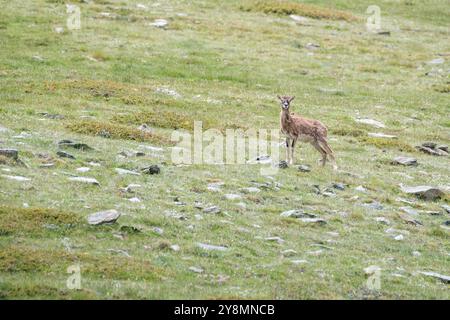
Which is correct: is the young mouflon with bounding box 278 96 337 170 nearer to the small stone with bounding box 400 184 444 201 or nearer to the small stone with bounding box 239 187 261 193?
the small stone with bounding box 400 184 444 201

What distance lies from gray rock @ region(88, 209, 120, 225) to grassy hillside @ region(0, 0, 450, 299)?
0.19 m

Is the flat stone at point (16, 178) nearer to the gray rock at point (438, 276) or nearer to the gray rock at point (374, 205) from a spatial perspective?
the gray rock at point (374, 205)

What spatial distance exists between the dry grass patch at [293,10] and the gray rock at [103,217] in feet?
148

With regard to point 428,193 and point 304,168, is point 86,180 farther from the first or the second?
point 428,193

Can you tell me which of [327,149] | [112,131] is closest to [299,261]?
[327,149]

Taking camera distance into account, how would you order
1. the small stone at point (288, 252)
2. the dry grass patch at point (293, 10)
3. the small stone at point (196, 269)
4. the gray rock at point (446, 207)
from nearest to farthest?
the small stone at point (196, 269) < the small stone at point (288, 252) < the gray rock at point (446, 207) < the dry grass patch at point (293, 10)

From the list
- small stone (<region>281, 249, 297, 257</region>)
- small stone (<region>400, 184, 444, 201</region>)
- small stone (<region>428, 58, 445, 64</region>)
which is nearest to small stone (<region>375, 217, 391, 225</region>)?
small stone (<region>400, 184, 444, 201</region>)

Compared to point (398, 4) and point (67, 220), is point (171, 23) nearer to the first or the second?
point (398, 4)

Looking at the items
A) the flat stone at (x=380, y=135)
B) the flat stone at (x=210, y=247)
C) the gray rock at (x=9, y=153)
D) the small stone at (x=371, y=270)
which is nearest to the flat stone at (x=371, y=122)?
the flat stone at (x=380, y=135)

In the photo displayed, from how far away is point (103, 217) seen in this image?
20.7 meters

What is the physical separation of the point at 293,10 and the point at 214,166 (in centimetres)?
3776

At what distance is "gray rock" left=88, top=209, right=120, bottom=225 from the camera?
20547 millimetres

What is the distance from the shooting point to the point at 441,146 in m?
37.5

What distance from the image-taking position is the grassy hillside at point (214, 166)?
1881 cm
